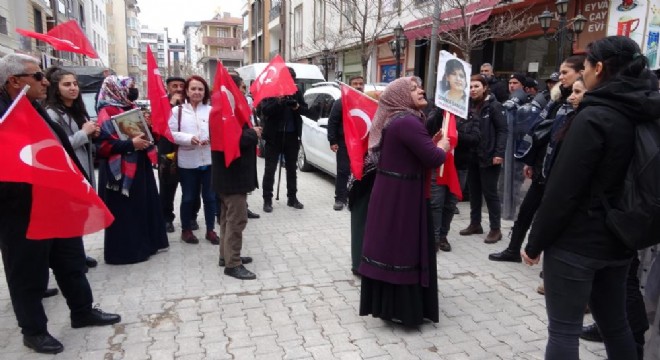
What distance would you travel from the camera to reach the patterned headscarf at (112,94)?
4.66 meters

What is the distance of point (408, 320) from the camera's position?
11.3ft

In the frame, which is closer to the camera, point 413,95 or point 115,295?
point 413,95

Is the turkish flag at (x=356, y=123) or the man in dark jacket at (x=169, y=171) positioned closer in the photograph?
the turkish flag at (x=356, y=123)

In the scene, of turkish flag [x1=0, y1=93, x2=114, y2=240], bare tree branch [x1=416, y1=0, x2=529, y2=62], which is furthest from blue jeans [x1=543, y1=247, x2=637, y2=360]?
Result: bare tree branch [x1=416, y1=0, x2=529, y2=62]

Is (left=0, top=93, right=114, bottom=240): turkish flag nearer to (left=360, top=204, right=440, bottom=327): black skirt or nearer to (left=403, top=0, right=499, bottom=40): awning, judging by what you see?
(left=360, top=204, right=440, bottom=327): black skirt

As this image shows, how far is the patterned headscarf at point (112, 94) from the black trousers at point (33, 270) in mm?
1742

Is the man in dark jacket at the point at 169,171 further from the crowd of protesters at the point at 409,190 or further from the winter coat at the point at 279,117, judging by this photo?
the winter coat at the point at 279,117

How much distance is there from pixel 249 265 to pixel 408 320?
6.49 ft

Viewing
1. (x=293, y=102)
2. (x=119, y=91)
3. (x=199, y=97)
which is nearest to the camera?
(x=119, y=91)

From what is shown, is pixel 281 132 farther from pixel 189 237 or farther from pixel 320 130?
pixel 189 237

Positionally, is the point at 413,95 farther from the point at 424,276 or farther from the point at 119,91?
the point at 119,91

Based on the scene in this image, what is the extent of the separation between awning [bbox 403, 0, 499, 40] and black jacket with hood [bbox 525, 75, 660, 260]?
A: 10512mm

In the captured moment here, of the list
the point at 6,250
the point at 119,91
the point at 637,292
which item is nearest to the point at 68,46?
the point at 119,91

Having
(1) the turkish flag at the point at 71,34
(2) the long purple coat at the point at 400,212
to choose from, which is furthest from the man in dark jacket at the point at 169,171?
(1) the turkish flag at the point at 71,34
